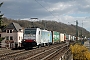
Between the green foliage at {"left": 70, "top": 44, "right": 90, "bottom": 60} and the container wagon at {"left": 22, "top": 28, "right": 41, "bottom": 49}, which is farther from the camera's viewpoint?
the container wagon at {"left": 22, "top": 28, "right": 41, "bottom": 49}

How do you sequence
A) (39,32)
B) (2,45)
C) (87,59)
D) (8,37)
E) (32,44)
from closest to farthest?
(87,59), (32,44), (39,32), (2,45), (8,37)

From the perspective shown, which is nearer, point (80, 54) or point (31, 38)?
point (80, 54)

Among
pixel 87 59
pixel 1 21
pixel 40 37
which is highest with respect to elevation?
pixel 1 21

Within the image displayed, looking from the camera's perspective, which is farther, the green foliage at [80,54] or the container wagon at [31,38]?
the container wagon at [31,38]

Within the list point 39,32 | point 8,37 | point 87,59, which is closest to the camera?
point 87,59

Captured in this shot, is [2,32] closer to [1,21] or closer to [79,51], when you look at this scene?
[1,21]

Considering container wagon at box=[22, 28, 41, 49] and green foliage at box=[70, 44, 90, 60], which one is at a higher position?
container wagon at box=[22, 28, 41, 49]

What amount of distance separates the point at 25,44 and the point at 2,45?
54.3ft

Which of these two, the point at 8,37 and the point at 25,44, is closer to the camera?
the point at 25,44

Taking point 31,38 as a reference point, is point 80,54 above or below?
below

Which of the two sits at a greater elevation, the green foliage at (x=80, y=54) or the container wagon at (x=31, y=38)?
the container wagon at (x=31, y=38)

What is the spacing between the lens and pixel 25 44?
1361 inches

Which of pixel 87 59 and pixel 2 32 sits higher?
pixel 2 32

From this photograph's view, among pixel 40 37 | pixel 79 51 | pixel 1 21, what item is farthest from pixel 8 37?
pixel 79 51
